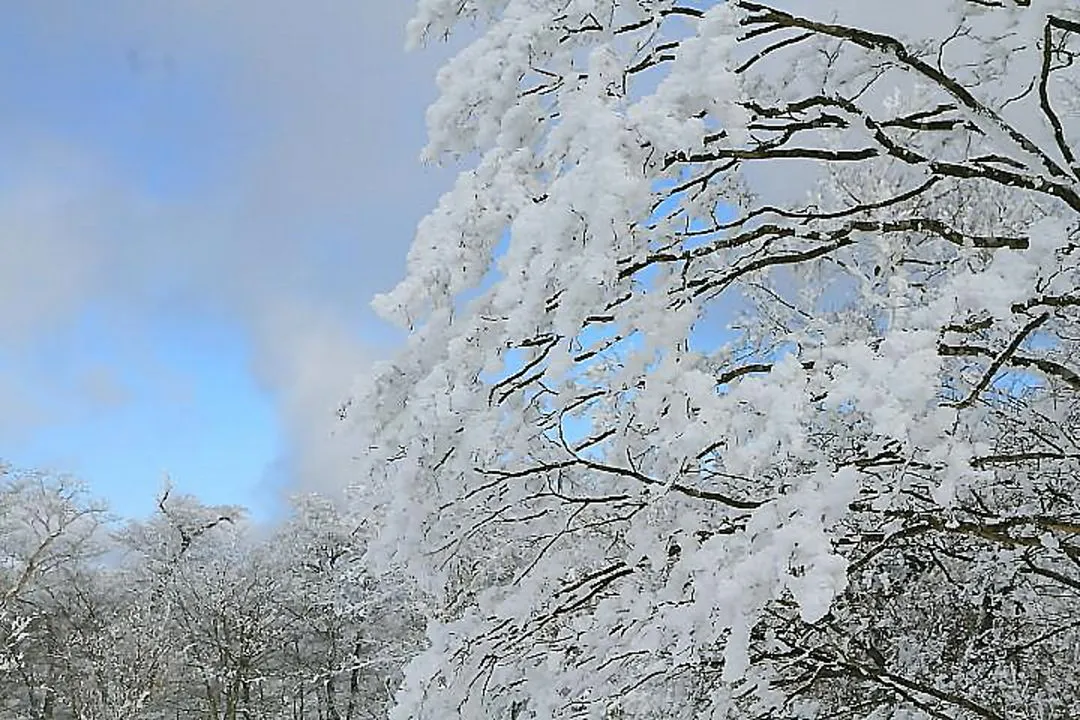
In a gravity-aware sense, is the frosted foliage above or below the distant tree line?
below

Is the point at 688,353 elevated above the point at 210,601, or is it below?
below

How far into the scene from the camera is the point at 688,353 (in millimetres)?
2422

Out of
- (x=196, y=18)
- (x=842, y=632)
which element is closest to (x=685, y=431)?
(x=842, y=632)

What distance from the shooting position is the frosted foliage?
6.79 ft

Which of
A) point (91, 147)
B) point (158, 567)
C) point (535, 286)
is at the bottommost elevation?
point (535, 286)

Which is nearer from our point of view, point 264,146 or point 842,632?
point 842,632

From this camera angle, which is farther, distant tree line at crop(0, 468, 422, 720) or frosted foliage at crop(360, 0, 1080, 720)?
distant tree line at crop(0, 468, 422, 720)

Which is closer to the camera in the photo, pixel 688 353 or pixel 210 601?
pixel 688 353

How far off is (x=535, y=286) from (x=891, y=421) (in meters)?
0.73

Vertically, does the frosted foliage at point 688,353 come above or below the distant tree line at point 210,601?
below

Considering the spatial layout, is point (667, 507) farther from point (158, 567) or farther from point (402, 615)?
point (158, 567)

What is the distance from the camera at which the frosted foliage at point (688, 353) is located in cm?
Result: 207

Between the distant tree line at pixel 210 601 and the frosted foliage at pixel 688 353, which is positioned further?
the distant tree line at pixel 210 601

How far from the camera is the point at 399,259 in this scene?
2.64 metres
